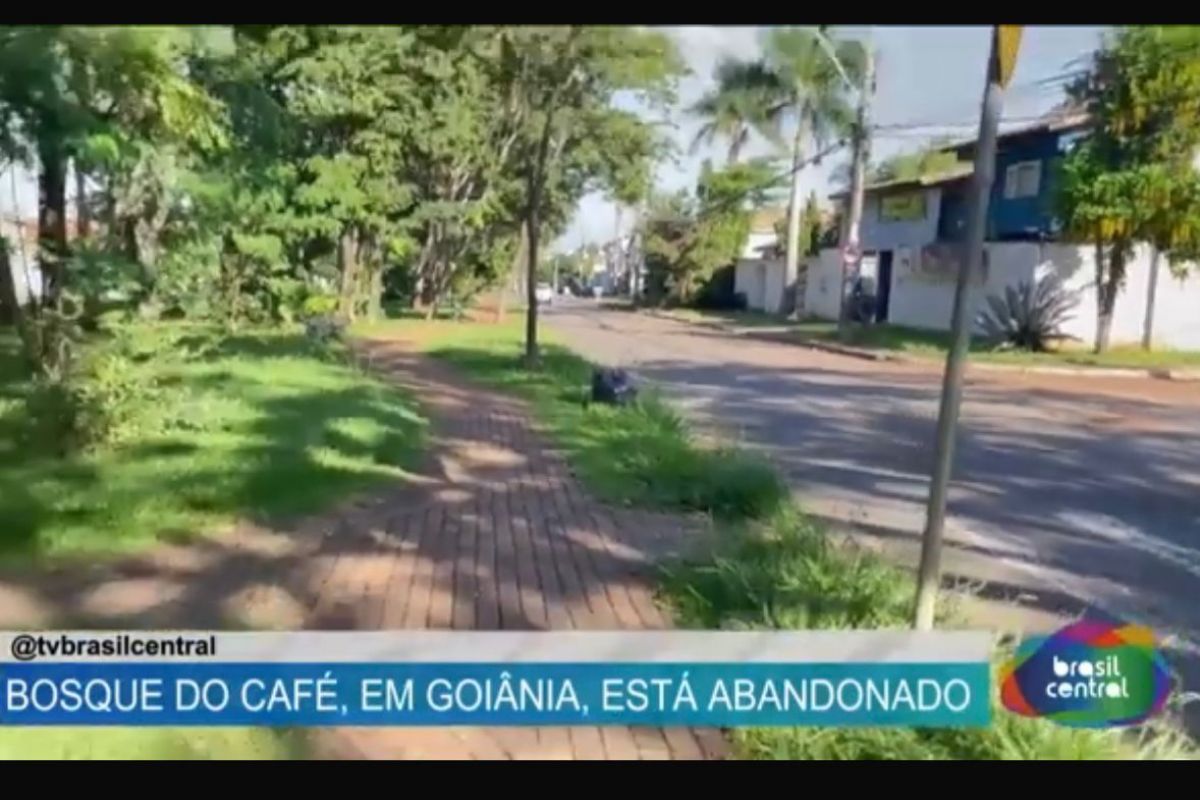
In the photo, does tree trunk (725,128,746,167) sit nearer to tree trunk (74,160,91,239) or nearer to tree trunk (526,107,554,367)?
tree trunk (74,160,91,239)

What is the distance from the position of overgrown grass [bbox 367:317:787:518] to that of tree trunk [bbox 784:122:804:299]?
65.0 inches

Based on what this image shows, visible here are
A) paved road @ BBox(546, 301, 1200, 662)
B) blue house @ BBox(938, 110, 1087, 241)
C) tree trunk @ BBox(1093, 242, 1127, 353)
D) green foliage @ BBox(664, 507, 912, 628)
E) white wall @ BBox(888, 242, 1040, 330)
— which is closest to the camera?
green foliage @ BBox(664, 507, 912, 628)

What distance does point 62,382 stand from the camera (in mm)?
4973

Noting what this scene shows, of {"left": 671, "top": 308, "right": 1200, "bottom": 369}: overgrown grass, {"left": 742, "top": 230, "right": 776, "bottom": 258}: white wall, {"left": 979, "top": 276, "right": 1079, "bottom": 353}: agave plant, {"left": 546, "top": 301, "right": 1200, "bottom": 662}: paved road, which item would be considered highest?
{"left": 742, "top": 230, "right": 776, "bottom": 258}: white wall

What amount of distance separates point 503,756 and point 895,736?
806 mm

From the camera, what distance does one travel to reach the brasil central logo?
2.40m

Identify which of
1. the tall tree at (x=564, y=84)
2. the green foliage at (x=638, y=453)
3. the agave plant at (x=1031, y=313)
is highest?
the tall tree at (x=564, y=84)

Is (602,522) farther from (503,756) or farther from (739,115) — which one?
(503,756)

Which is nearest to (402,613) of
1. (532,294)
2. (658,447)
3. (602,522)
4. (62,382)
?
(602,522)

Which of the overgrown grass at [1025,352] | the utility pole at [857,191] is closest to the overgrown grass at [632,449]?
the overgrown grass at [1025,352]

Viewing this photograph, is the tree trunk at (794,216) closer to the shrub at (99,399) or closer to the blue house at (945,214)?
the blue house at (945,214)

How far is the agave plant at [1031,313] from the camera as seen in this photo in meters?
8.07

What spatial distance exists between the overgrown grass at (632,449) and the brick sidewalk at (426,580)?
9.2 inches

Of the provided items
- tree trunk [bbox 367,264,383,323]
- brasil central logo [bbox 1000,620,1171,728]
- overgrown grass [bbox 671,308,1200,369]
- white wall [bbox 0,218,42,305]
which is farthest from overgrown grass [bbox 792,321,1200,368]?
tree trunk [bbox 367,264,383,323]
